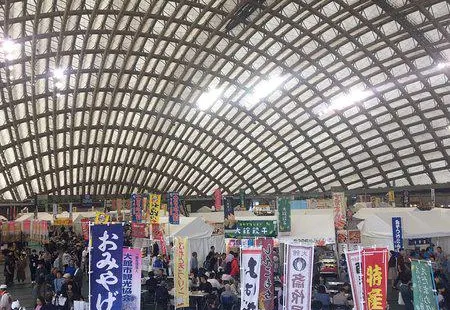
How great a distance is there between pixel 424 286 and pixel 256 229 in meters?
13.0

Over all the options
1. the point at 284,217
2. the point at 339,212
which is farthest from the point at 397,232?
the point at 284,217

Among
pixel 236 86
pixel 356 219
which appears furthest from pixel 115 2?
pixel 356 219

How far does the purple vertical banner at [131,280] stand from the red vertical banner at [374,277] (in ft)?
17.8

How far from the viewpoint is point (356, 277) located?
1066 centimetres

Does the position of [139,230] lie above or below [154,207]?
below

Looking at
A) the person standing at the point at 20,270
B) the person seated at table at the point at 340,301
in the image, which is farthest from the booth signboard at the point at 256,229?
the person standing at the point at 20,270

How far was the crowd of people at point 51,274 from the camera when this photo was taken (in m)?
14.1

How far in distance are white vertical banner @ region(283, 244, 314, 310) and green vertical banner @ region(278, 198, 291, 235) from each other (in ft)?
38.6

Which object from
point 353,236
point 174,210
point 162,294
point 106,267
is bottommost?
point 162,294

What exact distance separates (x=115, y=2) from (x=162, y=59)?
845cm

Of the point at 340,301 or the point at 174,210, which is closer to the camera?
the point at 340,301

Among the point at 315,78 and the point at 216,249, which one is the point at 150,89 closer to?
the point at 315,78

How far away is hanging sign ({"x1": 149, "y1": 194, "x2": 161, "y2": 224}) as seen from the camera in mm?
25656

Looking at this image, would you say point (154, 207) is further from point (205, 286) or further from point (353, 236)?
point (205, 286)
